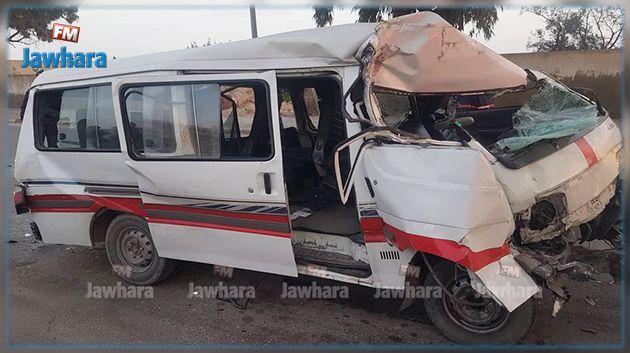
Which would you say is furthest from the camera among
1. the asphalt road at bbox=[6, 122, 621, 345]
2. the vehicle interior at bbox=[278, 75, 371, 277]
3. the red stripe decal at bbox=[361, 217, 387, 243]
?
the vehicle interior at bbox=[278, 75, 371, 277]

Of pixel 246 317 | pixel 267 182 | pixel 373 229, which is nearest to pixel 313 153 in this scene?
pixel 267 182

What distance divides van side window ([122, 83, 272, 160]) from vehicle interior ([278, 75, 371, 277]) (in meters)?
0.42

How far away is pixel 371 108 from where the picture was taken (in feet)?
9.39

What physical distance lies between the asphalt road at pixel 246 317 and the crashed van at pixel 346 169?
0.30 m

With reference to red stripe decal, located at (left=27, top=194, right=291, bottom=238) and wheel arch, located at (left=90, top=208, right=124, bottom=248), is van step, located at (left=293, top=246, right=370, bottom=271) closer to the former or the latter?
red stripe decal, located at (left=27, top=194, right=291, bottom=238)

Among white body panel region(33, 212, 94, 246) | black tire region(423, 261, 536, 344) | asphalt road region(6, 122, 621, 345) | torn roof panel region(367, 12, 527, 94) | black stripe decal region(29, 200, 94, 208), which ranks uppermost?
torn roof panel region(367, 12, 527, 94)

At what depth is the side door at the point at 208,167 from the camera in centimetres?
321

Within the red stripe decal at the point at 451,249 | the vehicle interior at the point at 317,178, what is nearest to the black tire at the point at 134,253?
the vehicle interior at the point at 317,178

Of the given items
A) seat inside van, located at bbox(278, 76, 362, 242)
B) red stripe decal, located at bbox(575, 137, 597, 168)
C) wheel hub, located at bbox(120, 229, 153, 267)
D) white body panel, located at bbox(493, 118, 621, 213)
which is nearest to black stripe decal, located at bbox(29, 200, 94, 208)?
wheel hub, located at bbox(120, 229, 153, 267)

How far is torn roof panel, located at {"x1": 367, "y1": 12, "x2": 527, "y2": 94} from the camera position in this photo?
2.98m

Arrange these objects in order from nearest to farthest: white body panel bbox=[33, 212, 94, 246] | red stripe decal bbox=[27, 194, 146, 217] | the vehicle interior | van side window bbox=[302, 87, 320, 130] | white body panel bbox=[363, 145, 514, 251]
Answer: white body panel bbox=[363, 145, 514, 251] < the vehicle interior < red stripe decal bbox=[27, 194, 146, 217] < white body panel bbox=[33, 212, 94, 246] < van side window bbox=[302, 87, 320, 130]

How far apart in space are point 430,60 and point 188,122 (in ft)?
6.03

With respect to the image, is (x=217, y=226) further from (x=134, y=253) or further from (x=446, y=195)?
(x=446, y=195)

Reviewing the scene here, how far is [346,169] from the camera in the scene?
11.1 ft
